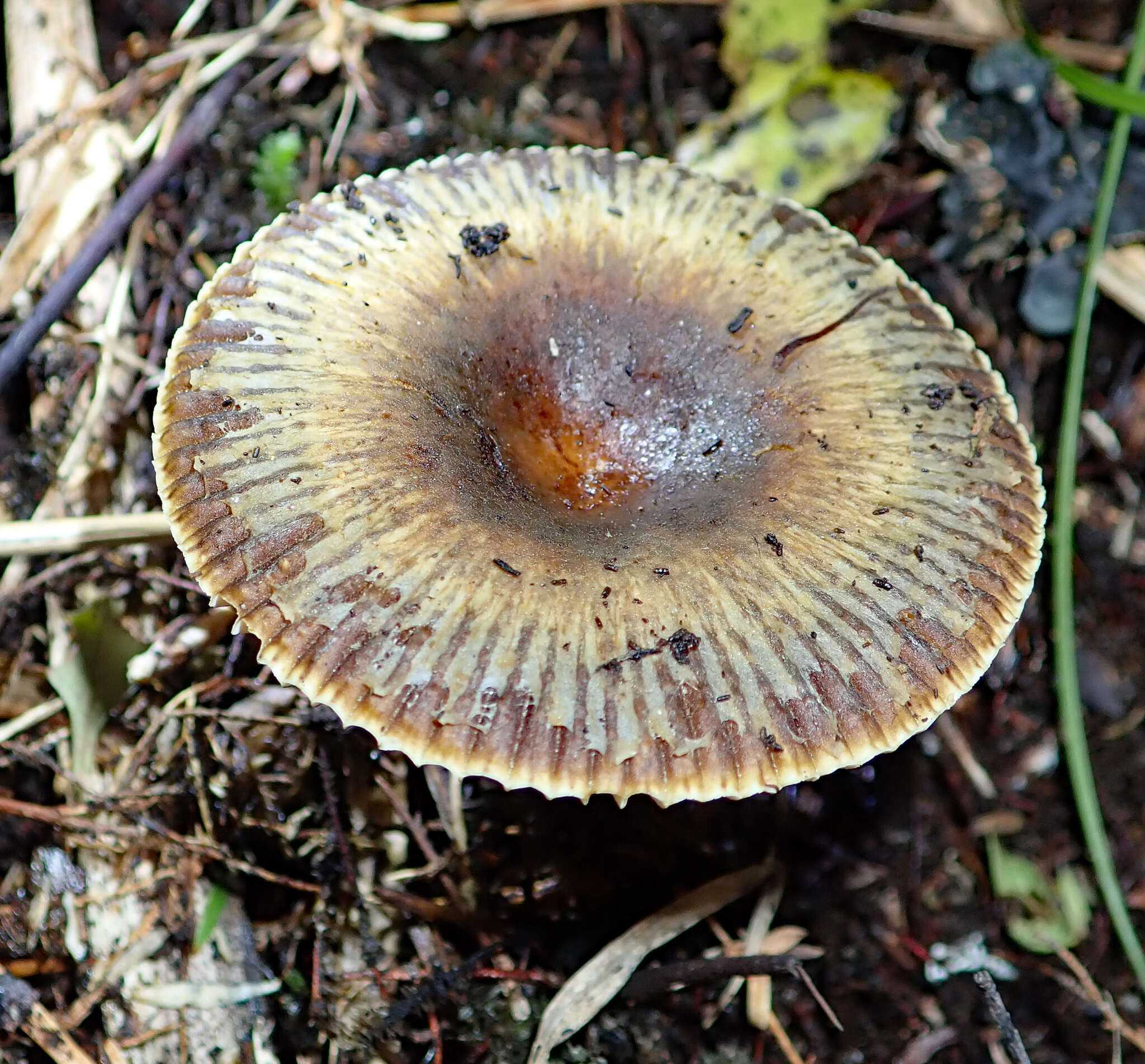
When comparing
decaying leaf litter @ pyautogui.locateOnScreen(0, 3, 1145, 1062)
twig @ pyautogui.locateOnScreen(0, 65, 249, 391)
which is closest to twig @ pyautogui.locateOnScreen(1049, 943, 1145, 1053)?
decaying leaf litter @ pyautogui.locateOnScreen(0, 3, 1145, 1062)

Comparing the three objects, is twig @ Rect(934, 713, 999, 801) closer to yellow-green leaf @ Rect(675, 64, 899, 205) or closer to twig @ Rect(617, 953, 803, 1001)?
twig @ Rect(617, 953, 803, 1001)

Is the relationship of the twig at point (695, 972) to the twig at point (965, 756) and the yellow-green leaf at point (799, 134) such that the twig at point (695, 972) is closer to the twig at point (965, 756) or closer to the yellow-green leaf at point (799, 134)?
the twig at point (965, 756)

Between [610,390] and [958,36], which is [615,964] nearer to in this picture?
[610,390]

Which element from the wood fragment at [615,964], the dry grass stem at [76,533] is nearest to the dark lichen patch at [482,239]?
the dry grass stem at [76,533]

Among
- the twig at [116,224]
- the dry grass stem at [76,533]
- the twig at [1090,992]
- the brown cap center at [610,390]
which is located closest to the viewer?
the brown cap center at [610,390]

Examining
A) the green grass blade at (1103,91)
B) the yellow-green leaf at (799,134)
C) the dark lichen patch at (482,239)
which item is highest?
the dark lichen patch at (482,239)

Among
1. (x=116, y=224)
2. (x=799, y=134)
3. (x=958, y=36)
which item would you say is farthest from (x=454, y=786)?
(x=958, y=36)

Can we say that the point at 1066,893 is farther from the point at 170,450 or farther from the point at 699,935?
the point at 170,450

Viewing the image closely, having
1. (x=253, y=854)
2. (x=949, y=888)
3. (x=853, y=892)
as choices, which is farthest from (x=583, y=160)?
(x=949, y=888)
